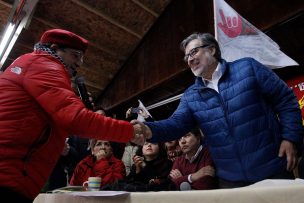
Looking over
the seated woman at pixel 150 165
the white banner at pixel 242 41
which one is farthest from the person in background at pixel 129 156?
the white banner at pixel 242 41

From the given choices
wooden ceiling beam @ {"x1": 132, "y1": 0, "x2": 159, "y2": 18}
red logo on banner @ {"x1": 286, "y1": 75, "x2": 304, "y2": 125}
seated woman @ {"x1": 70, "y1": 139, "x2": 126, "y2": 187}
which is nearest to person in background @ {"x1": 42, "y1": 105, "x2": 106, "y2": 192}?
seated woman @ {"x1": 70, "y1": 139, "x2": 126, "y2": 187}

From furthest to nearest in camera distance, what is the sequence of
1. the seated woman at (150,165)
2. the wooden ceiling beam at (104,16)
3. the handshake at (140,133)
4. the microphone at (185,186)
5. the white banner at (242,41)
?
1. the wooden ceiling beam at (104,16)
2. the seated woman at (150,165)
3. the white banner at (242,41)
4. the microphone at (185,186)
5. the handshake at (140,133)

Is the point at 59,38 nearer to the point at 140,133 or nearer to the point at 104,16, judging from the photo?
the point at 140,133

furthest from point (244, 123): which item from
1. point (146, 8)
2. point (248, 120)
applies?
point (146, 8)

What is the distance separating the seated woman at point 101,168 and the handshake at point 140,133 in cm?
96

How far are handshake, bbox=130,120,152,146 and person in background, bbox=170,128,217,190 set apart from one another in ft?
1.48

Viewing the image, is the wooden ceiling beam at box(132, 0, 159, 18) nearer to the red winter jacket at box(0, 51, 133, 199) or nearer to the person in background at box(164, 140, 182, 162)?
the person in background at box(164, 140, 182, 162)

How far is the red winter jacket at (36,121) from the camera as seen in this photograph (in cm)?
92

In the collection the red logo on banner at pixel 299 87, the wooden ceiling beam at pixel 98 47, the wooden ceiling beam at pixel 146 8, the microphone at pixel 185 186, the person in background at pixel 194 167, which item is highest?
the wooden ceiling beam at pixel 146 8

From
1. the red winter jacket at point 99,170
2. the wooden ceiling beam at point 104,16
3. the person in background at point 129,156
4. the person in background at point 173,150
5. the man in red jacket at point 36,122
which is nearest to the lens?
the man in red jacket at point 36,122

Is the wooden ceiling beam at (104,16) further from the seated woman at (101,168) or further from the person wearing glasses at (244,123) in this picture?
the person wearing glasses at (244,123)

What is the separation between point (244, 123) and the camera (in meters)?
1.28

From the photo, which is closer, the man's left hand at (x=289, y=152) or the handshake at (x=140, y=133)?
the man's left hand at (x=289, y=152)

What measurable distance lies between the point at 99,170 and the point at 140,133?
114 centimetres
